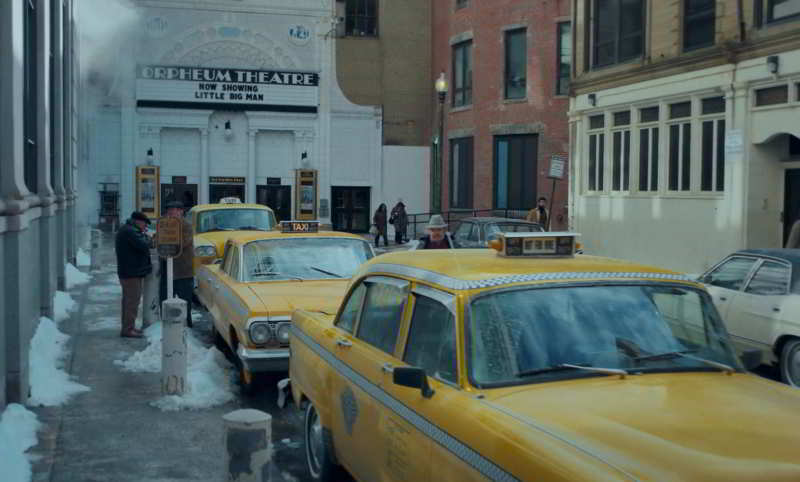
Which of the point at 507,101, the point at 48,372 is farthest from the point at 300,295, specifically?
the point at 507,101

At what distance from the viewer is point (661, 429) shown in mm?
3334

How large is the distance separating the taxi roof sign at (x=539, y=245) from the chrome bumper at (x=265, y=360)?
3.67 metres

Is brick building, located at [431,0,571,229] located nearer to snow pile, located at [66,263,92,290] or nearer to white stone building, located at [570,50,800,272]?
white stone building, located at [570,50,800,272]

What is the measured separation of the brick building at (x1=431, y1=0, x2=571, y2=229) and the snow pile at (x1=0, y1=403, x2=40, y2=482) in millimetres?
24005

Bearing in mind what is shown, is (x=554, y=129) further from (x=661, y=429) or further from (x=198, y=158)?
(x=661, y=429)

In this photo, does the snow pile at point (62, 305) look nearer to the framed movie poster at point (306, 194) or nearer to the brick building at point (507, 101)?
the brick building at point (507, 101)

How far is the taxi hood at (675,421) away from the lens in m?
2.97

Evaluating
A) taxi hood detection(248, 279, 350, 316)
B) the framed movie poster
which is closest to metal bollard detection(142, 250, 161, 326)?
taxi hood detection(248, 279, 350, 316)

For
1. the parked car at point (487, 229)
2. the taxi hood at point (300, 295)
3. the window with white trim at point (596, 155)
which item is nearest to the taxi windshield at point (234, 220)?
the parked car at point (487, 229)

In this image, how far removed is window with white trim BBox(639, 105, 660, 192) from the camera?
21844 mm

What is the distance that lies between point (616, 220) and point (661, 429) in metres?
20.6

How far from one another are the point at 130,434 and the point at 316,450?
219 centimetres

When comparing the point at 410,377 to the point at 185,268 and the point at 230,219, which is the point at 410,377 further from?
the point at 230,219

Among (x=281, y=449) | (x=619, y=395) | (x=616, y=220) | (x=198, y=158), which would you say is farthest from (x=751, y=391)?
(x=198, y=158)
